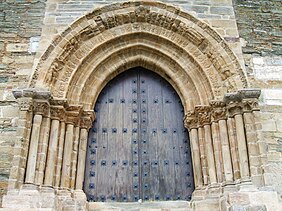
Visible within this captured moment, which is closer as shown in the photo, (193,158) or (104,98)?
→ (193,158)

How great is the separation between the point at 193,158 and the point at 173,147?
384 mm

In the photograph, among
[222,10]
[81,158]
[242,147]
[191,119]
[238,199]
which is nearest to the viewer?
[238,199]

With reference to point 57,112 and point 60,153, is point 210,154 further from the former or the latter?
point 57,112

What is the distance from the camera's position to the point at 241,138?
509 centimetres

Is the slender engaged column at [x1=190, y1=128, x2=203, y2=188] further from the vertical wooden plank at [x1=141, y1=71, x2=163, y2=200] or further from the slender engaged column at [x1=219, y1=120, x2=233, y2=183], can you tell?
the vertical wooden plank at [x1=141, y1=71, x2=163, y2=200]

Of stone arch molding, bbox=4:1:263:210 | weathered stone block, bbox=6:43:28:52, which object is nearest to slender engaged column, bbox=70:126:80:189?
stone arch molding, bbox=4:1:263:210

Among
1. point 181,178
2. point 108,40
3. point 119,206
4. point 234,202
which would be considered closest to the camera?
point 234,202

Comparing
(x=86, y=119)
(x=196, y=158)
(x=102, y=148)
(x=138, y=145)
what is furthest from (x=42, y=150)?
(x=196, y=158)

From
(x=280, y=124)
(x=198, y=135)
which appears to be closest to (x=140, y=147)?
(x=198, y=135)

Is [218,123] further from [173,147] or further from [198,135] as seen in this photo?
[173,147]

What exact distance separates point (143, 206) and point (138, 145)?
3.18 feet

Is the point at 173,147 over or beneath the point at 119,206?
over

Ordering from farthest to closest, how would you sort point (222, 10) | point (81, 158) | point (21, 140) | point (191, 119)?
point (222, 10) < point (191, 119) < point (81, 158) < point (21, 140)

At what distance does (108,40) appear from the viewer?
234 inches
